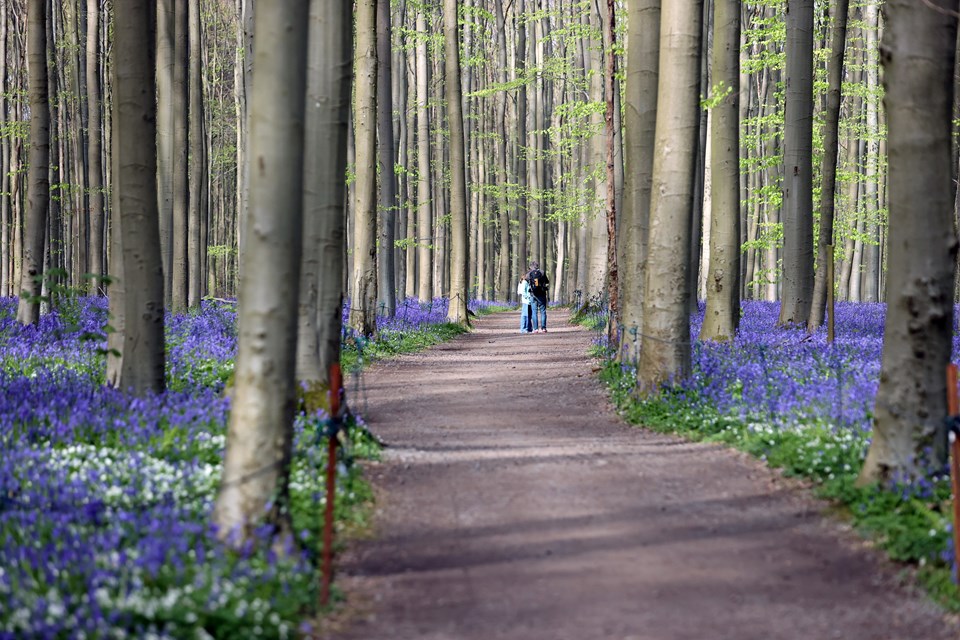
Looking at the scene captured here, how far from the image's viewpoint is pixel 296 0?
A: 20.3 ft

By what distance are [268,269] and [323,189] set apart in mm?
4986

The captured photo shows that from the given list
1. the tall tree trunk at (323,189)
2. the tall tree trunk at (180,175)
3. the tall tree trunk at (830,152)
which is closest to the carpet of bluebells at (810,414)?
the tall tree trunk at (830,152)

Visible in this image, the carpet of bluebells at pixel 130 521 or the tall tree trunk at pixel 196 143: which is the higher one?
the tall tree trunk at pixel 196 143

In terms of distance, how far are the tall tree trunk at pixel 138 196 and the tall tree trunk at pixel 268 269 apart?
4.65m

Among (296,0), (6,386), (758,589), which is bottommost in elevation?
(758,589)

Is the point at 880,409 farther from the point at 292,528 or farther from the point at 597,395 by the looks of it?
the point at 597,395

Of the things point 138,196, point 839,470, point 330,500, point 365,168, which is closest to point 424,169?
point 365,168

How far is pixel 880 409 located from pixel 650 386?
4979mm

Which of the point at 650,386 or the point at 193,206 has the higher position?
the point at 193,206

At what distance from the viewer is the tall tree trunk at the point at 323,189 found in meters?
11.0

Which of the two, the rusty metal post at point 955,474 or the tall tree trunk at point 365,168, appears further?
the tall tree trunk at point 365,168

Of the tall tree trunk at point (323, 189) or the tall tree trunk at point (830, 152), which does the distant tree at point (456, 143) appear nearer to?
the tall tree trunk at point (830, 152)

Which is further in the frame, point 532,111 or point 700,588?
point 532,111

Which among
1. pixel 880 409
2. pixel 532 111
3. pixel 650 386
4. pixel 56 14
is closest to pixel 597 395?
pixel 650 386
